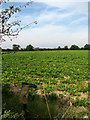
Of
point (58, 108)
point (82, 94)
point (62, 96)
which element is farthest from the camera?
point (82, 94)

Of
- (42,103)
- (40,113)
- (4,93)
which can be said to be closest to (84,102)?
(42,103)

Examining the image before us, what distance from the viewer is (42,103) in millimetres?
4355

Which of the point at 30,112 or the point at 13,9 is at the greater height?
the point at 13,9

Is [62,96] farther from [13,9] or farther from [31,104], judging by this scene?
[13,9]

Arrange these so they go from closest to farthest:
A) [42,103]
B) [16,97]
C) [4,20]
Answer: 1. [4,20]
2. [42,103]
3. [16,97]

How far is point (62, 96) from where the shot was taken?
195 inches

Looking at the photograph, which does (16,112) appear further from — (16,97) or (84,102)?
(84,102)

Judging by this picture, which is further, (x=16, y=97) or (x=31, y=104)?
(x=16, y=97)

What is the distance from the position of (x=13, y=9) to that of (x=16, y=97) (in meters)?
3.01

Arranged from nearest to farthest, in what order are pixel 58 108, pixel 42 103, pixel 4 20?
pixel 4 20 → pixel 58 108 → pixel 42 103

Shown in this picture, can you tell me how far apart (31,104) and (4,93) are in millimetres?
1438

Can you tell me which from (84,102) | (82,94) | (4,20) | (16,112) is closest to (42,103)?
(16,112)

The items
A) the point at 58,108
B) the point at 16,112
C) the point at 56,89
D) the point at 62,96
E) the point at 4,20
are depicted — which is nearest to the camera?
the point at 4,20

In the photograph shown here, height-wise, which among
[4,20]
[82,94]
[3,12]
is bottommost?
[82,94]
